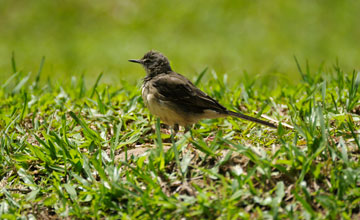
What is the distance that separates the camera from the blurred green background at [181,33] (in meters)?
10.6

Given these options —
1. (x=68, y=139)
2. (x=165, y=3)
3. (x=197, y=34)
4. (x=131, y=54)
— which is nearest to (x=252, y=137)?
(x=68, y=139)

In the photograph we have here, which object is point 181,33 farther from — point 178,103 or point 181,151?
point 181,151

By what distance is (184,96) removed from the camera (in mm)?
5410

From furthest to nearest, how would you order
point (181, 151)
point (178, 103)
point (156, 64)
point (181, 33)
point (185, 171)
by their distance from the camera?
point (181, 33) < point (156, 64) < point (178, 103) < point (181, 151) < point (185, 171)

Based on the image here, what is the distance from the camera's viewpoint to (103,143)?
4.92m

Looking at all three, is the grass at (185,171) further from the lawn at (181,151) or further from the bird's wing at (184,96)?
the bird's wing at (184,96)

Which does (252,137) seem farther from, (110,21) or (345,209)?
(110,21)

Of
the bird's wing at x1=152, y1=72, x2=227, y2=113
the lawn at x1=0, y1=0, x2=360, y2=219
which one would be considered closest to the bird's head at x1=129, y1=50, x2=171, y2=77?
the lawn at x1=0, y1=0, x2=360, y2=219

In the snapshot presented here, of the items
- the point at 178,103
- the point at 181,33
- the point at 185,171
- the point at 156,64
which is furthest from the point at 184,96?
the point at 181,33

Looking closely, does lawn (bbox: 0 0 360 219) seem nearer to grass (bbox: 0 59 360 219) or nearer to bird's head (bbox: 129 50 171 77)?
grass (bbox: 0 59 360 219)

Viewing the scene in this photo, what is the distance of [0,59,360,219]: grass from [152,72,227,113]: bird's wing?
305mm

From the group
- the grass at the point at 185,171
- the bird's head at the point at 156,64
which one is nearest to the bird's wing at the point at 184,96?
the grass at the point at 185,171

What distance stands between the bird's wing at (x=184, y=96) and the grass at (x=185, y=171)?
0.30m

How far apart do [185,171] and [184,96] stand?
4.93 ft
